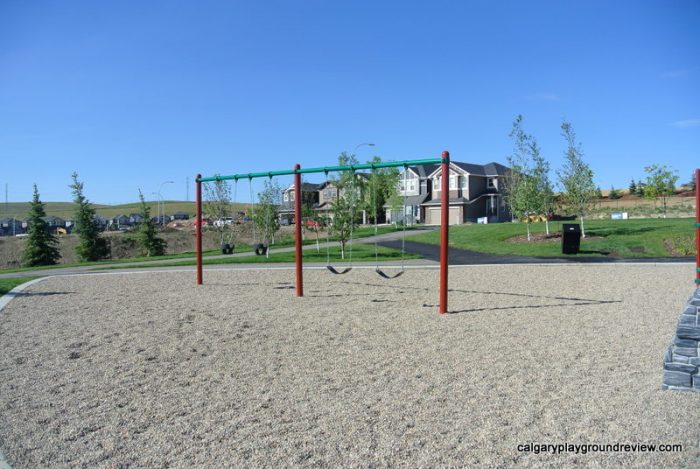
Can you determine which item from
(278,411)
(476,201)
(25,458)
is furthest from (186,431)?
(476,201)

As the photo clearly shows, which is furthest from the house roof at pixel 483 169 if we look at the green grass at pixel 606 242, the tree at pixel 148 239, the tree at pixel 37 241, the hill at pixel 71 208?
the hill at pixel 71 208

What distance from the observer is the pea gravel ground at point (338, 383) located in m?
4.18

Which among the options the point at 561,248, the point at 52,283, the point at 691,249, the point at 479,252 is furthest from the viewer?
the point at 479,252

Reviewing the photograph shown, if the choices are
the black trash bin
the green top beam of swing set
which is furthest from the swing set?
the black trash bin

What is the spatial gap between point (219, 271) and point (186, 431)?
48.8 ft

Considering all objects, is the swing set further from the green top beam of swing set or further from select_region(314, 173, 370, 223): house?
select_region(314, 173, 370, 223): house

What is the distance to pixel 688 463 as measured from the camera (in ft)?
12.6

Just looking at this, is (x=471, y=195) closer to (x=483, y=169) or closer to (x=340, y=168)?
(x=483, y=169)

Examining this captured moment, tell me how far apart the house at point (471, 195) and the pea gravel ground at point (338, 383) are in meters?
44.6

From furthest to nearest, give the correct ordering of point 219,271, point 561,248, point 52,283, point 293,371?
1. point 561,248
2. point 219,271
3. point 52,283
4. point 293,371

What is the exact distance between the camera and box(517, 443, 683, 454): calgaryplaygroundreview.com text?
405cm

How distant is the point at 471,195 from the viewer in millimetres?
56812

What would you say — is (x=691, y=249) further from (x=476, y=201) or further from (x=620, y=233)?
(x=476, y=201)

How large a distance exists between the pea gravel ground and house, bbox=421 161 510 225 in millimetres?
44645
